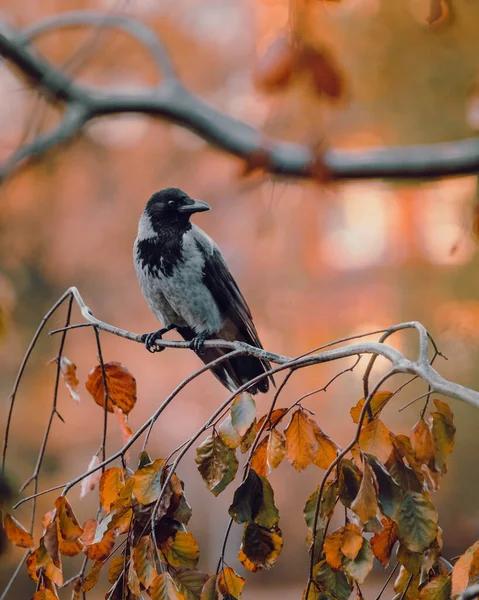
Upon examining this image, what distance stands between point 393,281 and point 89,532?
1057 cm

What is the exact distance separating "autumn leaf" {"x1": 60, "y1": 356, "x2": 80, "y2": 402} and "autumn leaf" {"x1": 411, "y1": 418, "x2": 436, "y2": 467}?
36.9 inches

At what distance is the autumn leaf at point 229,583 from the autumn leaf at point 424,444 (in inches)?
17.0

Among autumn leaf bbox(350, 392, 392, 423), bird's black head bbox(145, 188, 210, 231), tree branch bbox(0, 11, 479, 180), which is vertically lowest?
autumn leaf bbox(350, 392, 392, 423)

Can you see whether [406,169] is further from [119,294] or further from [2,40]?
[119,294]

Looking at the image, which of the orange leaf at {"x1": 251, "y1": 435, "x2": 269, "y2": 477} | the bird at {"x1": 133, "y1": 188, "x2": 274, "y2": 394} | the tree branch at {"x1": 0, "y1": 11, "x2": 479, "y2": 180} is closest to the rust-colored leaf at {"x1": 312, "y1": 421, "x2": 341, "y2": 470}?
the orange leaf at {"x1": 251, "y1": 435, "x2": 269, "y2": 477}

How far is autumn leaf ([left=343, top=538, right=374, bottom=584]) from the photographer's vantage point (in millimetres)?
1428

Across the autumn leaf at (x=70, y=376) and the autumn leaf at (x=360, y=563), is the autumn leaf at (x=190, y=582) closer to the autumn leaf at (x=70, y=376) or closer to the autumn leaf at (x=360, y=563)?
the autumn leaf at (x=360, y=563)

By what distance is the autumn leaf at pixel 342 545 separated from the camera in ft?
4.68

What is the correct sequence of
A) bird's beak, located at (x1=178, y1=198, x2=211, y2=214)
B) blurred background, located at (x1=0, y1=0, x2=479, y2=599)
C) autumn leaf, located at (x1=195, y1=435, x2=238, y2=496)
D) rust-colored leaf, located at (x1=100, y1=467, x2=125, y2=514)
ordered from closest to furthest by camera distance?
autumn leaf, located at (x1=195, y1=435, x2=238, y2=496) → rust-colored leaf, located at (x1=100, y1=467, x2=125, y2=514) → bird's beak, located at (x1=178, y1=198, x2=211, y2=214) → blurred background, located at (x1=0, y1=0, x2=479, y2=599)

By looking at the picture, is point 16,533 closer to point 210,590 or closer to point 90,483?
point 90,483

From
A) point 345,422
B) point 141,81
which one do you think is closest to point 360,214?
point 345,422

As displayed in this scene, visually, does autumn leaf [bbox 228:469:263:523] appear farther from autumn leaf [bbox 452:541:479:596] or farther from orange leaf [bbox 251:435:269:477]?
autumn leaf [bbox 452:541:479:596]

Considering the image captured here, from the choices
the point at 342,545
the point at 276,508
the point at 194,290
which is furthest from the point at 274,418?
the point at 194,290

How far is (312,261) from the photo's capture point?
490 inches
